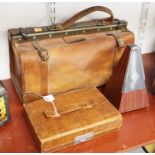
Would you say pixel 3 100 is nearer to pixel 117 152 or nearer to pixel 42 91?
pixel 42 91

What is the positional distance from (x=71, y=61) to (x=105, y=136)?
240 mm

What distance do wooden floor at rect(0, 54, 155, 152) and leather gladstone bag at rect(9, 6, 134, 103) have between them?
0.08 m

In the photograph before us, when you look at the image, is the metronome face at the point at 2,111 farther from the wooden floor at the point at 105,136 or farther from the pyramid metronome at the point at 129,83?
the pyramid metronome at the point at 129,83

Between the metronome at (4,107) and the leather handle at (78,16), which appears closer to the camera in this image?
the metronome at (4,107)

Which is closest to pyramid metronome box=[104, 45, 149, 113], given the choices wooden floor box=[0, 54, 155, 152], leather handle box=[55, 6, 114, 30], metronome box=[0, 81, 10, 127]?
wooden floor box=[0, 54, 155, 152]

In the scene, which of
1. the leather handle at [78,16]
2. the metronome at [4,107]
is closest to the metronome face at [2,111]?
the metronome at [4,107]

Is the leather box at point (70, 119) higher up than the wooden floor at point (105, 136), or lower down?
higher up

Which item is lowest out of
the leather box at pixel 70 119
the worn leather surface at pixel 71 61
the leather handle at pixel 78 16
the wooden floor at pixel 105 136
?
the wooden floor at pixel 105 136

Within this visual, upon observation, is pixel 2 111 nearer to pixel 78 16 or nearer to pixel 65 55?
pixel 65 55

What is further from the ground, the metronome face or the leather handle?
the leather handle

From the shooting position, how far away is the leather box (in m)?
0.63

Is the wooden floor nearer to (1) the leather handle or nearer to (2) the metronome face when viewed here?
(2) the metronome face

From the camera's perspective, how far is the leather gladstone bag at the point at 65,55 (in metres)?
0.74

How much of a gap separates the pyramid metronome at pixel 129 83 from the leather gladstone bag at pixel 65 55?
0.23ft
